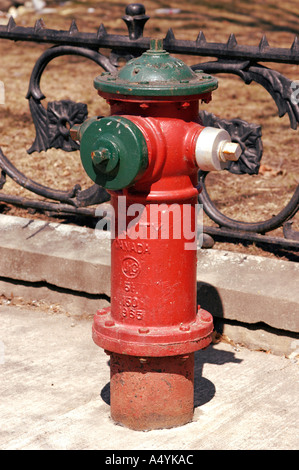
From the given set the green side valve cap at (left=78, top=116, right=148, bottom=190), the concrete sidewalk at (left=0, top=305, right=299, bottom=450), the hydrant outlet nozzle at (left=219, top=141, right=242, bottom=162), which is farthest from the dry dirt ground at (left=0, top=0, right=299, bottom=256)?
the green side valve cap at (left=78, top=116, right=148, bottom=190)

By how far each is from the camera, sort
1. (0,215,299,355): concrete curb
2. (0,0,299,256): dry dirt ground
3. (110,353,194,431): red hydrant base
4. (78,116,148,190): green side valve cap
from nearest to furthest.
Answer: (78,116,148,190): green side valve cap
(110,353,194,431): red hydrant base
(0,215,299,355): concrete curb
(0,0,299,256): dry dirt ground

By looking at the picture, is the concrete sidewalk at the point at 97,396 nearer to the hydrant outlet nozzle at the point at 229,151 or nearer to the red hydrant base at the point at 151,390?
the red hydrant base at the point at 151,390

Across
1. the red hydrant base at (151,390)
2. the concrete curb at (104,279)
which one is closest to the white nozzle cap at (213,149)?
the red hydrant base at (151,390)

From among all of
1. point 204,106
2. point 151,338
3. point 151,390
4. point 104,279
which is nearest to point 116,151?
point 151,338

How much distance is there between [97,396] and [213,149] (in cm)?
134

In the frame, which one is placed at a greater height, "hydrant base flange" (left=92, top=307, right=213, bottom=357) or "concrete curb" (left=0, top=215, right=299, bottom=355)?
"hydrant base flange" (left=92, top=307, right=213, bottom=357)

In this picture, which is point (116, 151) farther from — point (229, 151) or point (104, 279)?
point (104, 279)

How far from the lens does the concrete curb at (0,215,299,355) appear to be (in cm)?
422

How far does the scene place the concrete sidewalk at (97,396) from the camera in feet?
11.4

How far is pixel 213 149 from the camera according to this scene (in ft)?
10.7

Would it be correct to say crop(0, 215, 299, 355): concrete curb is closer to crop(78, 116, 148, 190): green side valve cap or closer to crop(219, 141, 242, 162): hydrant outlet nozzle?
crop(219, 141, 242, 162): hydrant outlet nozzle

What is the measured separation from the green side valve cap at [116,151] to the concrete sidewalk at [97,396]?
1.07m

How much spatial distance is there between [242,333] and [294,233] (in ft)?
2.07
